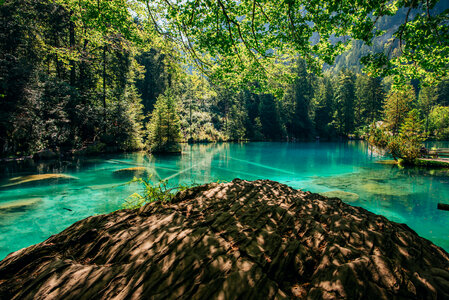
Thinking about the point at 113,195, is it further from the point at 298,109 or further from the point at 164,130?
the point at 298,109

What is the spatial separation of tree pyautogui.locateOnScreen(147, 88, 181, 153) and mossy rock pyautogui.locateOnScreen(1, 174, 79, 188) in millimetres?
13143

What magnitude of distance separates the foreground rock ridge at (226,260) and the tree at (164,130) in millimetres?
23240

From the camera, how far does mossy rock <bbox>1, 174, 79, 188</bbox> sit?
10781 millimetres

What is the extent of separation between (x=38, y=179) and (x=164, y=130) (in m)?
15.2

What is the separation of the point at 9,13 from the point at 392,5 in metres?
29.8

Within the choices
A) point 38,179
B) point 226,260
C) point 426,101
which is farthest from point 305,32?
point 426,101

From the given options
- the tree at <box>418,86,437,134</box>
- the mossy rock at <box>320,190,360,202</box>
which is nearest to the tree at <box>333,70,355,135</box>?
the tree at <box>418,86,437,134</box>

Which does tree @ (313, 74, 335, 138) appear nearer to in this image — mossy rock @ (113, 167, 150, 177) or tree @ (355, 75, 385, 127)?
tree @ (355, 75, 385, 127)

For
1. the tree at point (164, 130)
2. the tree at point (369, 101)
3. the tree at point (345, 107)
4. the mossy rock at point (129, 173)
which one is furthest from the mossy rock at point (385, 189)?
the tree at point (345, 107)

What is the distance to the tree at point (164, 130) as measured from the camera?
83.5 feet

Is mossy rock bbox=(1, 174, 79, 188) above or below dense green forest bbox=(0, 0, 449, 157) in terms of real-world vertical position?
below

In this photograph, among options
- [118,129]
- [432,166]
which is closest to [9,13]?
[118,129]

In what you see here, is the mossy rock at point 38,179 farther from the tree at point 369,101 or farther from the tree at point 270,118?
the tree at point 369,101

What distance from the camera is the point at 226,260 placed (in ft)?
6.77
